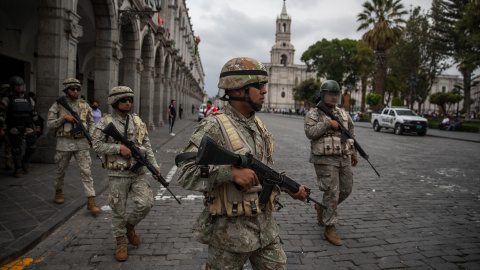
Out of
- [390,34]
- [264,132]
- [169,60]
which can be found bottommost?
[264,132]

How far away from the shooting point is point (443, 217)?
16.9 ft

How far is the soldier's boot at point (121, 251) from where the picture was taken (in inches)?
138

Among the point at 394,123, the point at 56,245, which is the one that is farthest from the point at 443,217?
the point at 394,123

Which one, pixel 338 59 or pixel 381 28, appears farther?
pixel 338 59

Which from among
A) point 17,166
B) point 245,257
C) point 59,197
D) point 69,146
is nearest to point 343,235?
point 245,257

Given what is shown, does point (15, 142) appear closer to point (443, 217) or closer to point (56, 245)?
point (56, 245)

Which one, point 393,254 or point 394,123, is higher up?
point 394,123

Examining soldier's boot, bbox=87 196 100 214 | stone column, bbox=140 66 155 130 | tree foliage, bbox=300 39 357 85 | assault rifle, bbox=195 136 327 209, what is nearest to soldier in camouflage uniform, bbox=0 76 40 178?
soldier's boot, bbox=87 196 100 214

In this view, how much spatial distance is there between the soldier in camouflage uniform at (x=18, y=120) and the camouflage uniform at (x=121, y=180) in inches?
173

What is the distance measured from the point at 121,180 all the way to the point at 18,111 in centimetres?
495

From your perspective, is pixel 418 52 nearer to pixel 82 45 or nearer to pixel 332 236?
pixel 82 45

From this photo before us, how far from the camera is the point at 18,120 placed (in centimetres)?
714

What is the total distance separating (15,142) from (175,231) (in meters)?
4.89

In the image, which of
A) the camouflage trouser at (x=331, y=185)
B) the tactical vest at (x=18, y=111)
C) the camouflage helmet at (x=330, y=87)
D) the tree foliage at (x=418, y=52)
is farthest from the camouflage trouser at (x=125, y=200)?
the tree foliage at (x=418, y=52)
